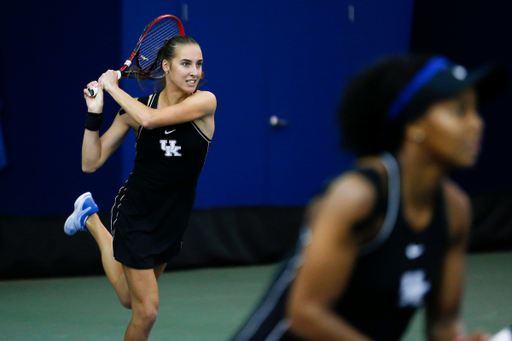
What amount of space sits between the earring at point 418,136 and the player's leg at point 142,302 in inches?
74.5

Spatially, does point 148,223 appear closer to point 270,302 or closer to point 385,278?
point 270,302

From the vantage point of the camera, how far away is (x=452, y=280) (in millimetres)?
1607

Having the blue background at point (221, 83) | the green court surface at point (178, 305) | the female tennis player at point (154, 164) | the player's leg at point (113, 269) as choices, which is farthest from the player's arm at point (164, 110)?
the blue background at point (221, 83)

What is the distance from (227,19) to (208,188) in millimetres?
1361

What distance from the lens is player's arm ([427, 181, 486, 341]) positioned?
1.56m

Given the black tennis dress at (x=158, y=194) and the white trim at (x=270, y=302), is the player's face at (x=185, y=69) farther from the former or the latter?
the white trim at (x=270, y=302)

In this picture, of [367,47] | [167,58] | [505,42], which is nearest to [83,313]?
[167,58]

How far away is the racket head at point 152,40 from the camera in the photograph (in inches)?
143

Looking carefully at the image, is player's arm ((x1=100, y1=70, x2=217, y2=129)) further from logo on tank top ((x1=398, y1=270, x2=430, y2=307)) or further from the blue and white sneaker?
logo on tank top ((x1=398, y1=270, x2=430, y2=307))

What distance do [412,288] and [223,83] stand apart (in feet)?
14.0

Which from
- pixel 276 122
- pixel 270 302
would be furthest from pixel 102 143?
pixel 276 122

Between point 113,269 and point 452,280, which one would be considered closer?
point 452,280

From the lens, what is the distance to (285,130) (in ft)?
18.9

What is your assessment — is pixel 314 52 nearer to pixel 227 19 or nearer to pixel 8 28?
pixel 227 19
